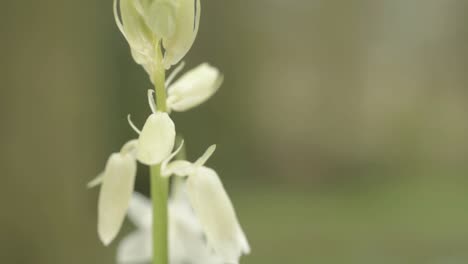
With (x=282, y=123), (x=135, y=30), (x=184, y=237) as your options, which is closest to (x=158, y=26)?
(x=135, y=30)

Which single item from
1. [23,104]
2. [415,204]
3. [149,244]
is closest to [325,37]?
[415,204]

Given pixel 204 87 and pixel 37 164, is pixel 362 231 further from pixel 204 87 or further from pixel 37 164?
pixel 204 87

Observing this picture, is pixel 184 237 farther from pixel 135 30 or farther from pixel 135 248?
pixel 135 30

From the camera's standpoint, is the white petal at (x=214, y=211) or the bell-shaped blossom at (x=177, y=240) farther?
the bell-shaped blossom at (x=177, y=240)

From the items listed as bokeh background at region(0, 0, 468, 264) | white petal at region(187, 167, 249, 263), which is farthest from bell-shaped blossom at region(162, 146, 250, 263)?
bokeh background at region(0, 0, 468, 264)

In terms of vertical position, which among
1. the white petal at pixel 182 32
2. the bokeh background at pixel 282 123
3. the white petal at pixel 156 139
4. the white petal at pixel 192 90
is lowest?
the bokeh background at pixel 282 123

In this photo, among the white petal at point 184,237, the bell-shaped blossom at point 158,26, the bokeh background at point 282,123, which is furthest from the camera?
the bokeh background at point 282,123

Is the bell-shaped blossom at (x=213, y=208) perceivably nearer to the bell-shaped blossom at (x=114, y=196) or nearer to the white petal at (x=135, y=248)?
the bell-shaped blossom at (x=114, y=196)

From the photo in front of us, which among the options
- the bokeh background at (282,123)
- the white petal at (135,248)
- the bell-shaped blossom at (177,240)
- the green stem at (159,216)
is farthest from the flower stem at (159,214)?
the bokeh background at (282,123)
